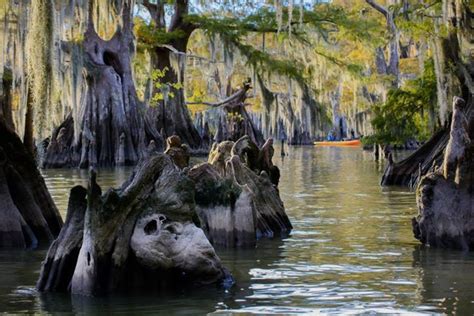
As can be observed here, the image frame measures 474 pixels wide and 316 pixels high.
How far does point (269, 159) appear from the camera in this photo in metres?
14.7

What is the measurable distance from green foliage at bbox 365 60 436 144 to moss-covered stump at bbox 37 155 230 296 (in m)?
14.1

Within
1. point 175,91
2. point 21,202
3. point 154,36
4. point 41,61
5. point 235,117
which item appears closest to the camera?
point 21,202

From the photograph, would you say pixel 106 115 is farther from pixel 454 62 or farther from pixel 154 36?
pixel 454 62

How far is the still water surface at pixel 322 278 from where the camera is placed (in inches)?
301

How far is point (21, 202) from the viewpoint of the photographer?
11.2 m

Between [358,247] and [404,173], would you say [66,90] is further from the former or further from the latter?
[358,247]

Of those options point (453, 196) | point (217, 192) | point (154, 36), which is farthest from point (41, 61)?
point (154, 36)

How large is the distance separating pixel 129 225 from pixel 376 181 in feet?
52.4

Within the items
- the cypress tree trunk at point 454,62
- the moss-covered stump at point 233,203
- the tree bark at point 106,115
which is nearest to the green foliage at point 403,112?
the cypress tree trunk at point 454,62

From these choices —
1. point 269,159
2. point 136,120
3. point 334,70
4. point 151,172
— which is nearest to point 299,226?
point 269,159

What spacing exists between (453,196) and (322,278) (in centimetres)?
255

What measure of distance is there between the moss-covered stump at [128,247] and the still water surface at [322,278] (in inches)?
9.0

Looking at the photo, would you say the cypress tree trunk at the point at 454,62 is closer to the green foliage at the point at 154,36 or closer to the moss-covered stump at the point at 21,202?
the moss-covered stump at the point at 21,202

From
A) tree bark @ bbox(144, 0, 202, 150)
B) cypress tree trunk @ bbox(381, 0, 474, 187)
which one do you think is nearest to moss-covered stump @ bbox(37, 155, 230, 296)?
cypress tree trunk @ bbox(381, 0, 474, 187)
